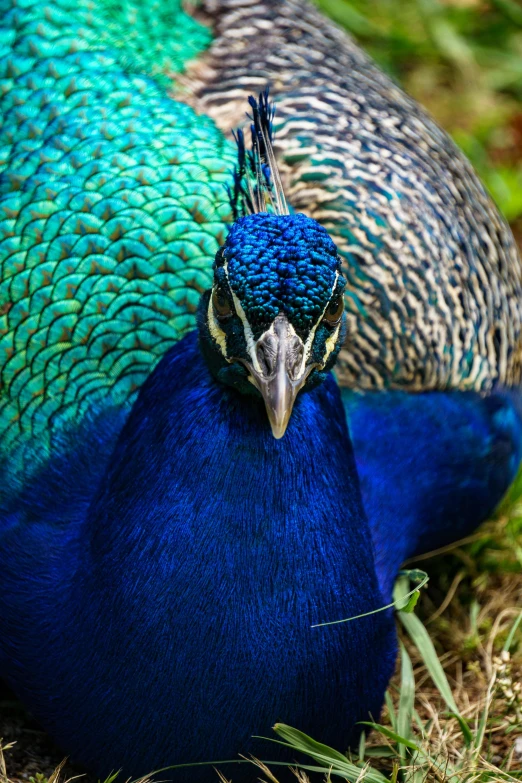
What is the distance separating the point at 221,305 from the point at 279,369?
0.60 feet

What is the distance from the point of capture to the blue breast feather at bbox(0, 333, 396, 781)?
2070 mm

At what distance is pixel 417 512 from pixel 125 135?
1084 millimetres

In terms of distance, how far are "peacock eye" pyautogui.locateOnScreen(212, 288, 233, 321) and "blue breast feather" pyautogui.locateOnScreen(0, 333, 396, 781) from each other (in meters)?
0.15

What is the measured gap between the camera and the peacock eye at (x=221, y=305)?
1990 mm

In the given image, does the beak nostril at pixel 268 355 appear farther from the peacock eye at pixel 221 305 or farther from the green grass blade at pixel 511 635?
the green grass blade at pixel 511 635

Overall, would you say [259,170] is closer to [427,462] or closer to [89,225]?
[89,225]

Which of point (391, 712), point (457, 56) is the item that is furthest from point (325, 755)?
point (457, 56)

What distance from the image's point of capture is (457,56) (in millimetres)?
4844

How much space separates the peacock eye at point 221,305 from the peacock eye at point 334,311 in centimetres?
16

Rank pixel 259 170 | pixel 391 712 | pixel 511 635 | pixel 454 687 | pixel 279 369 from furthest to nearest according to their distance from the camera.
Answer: pixel 454 687
pixel 511 635
pixel 391 712
pixel 259 170
pixel 279 369

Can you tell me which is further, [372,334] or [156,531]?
[372,334]

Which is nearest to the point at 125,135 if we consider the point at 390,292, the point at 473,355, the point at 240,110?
the point at 240,110

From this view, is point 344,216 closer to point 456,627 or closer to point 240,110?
point 240,110

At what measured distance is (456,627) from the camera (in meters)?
3.01
